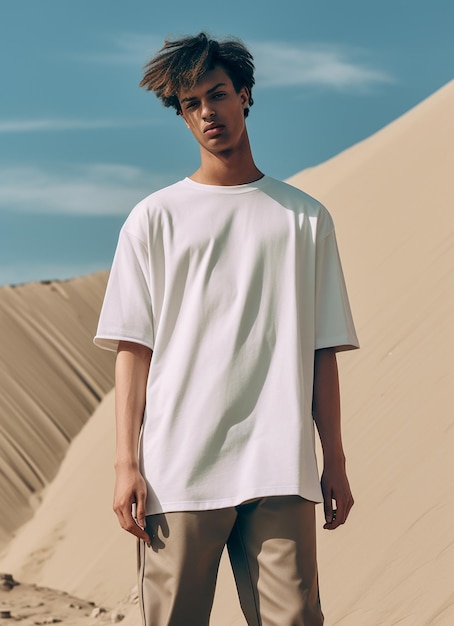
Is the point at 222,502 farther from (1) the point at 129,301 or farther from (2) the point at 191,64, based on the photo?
(2) the point at 191,64

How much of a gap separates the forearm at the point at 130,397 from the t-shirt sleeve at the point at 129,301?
4 cm

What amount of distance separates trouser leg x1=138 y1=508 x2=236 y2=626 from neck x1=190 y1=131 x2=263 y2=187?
0.85 metres

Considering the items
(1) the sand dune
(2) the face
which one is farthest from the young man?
(1) the sand dune

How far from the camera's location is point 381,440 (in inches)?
315

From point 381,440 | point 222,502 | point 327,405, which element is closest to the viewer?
point 222,502

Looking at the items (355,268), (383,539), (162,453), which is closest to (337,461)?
(162,453)

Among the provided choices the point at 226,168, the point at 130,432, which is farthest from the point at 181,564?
the point at 226,168

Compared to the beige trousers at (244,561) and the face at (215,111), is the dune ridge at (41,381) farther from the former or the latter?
the face at (215,111)

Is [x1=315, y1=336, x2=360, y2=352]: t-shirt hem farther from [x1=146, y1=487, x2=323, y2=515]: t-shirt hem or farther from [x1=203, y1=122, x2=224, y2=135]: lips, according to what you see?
[x1=203, y1=122, x2=224, y2=135]: lips

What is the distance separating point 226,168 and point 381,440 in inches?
204

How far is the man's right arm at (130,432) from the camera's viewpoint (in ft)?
9.43

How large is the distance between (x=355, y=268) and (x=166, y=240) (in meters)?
9.43

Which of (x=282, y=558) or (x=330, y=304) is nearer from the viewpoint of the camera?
(x=282, y=558)

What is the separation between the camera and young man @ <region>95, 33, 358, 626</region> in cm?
287
